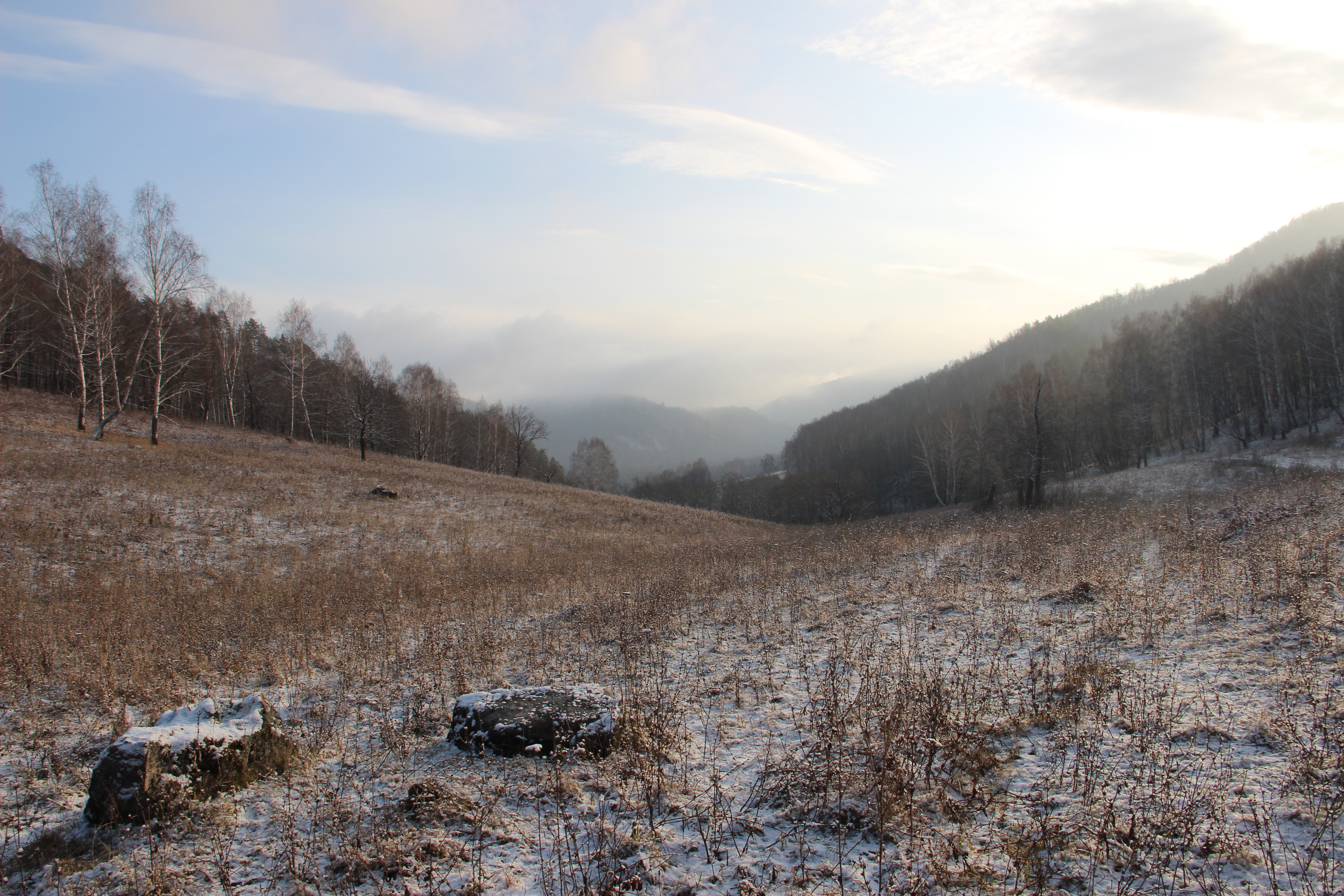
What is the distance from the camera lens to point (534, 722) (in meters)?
5.76

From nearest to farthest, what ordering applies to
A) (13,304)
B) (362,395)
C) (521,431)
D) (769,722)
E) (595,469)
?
(769,722) → (13,304) → (362,395) → (521,431) → (595,469)

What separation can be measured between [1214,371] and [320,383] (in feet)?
259

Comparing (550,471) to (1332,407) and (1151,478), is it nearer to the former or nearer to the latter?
→ (1151,478)

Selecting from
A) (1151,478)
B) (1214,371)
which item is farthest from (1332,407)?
(1151,478)

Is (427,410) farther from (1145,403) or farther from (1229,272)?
(1229,272)

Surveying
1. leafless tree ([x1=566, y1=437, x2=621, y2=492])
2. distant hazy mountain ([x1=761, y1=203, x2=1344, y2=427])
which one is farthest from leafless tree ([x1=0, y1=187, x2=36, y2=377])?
distant hazy mountain ([x1=761, y1=203, x2=1344, y2=427])

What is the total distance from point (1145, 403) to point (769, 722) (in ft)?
190

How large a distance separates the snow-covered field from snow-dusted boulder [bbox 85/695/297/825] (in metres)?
0.16

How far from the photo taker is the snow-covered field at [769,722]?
Result: 3.97 meters

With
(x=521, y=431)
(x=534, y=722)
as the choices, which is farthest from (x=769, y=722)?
(x=521, y=431)

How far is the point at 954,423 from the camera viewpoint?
60.2 metres

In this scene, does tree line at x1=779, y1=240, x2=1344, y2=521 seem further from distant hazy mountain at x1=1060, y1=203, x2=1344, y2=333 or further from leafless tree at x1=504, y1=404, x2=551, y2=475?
distant hazy mountain at x1=1060, y1=203, x2=1344, y2=333

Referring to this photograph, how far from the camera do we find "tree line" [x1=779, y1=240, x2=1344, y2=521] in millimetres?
41469

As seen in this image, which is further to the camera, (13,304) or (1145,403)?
(1145,403)
